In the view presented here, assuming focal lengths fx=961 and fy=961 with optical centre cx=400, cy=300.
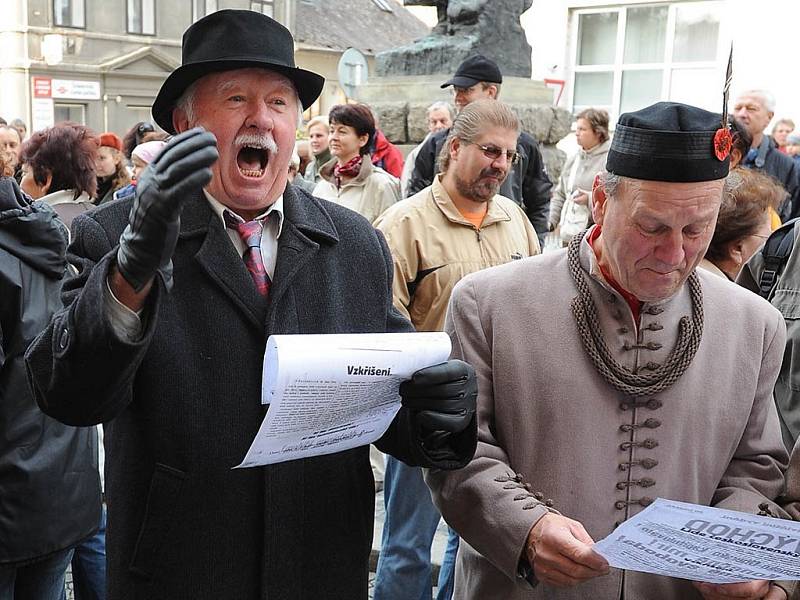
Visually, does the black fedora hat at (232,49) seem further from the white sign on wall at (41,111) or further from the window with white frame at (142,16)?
the window with white frame at (142,16)

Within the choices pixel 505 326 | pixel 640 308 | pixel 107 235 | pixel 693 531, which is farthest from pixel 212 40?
pixel 693 531

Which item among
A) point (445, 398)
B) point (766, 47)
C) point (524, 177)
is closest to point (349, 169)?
point (524, 177)

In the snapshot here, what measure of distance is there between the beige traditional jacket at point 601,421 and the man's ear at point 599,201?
0.34 ft

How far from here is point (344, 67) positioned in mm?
11430

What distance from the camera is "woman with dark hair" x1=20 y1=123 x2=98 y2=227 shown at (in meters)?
4.83

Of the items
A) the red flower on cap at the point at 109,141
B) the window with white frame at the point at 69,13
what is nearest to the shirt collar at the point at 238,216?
the red flower on cap at the point at 109,141

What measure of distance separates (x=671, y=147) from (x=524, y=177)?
437 centimetres

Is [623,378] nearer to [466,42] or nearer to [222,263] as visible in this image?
[222,263]

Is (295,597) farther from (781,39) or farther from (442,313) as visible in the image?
(781,39)

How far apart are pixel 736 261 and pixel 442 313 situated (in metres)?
1.20

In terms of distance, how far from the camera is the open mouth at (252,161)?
2.15 m

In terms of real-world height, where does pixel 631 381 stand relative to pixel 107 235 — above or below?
below

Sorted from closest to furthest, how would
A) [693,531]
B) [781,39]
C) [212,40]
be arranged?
[693,531]
[212,40]
[781,39]

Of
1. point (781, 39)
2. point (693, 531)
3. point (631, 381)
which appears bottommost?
point (693, 531)
